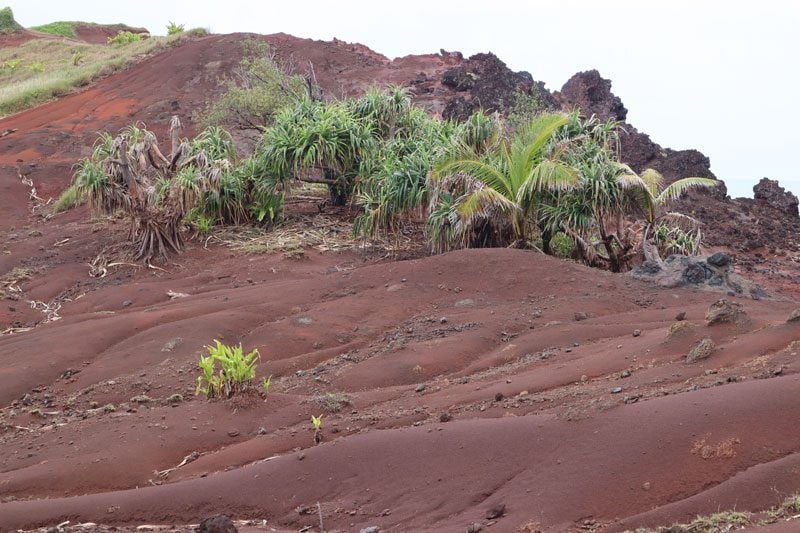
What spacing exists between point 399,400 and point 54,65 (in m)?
36.1

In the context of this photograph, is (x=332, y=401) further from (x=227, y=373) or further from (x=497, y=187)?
(x=497, y=187)

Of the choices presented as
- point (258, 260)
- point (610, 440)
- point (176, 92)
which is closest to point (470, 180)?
point (258, 260)

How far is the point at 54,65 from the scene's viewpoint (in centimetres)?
4075

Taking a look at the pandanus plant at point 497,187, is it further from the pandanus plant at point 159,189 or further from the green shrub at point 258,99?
the green shrub at point 258,99

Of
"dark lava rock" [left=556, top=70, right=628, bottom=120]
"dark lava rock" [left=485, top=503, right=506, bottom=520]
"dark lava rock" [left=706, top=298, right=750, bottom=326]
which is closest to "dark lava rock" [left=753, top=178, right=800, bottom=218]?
"dark lava rock" [left=556, top=70, right=628, bottom=120]

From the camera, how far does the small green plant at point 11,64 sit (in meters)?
41.5

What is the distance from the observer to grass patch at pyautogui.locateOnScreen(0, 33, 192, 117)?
34.8 m

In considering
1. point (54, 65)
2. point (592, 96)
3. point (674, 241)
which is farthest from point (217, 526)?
point (54, 65)

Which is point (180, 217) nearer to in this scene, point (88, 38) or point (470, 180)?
point (470, 180)

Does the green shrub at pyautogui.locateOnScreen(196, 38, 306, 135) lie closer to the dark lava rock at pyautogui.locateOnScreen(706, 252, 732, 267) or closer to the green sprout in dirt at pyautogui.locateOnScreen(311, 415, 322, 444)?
the dark lava rock at pyautogui.locateOnScreen(706, 252, 732, 267)

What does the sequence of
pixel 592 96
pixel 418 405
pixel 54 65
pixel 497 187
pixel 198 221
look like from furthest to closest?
1. pixel 54 65
2. pixel 592 96
3. pixel 198 221
4. pixel 497 187
5. pixel 418 405

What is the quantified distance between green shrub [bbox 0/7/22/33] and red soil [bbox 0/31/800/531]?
129ft

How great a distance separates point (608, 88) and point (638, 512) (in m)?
24.1

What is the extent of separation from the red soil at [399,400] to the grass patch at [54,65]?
2036cm
